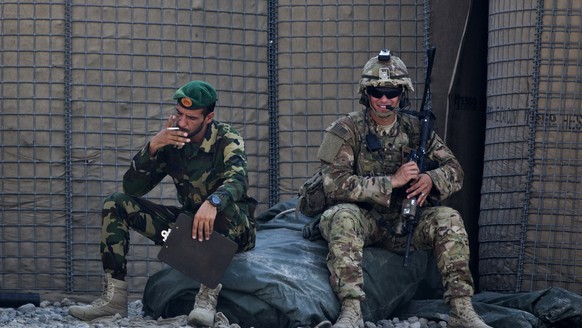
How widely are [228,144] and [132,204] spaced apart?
0.66 meters

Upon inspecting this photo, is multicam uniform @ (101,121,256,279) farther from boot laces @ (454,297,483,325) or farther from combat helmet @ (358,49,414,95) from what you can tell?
boot laces @ (454,297,483,325)

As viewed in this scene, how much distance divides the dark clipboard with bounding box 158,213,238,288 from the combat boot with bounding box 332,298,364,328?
26.9 inches

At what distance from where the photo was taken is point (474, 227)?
9328mm

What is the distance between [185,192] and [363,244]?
3.69 feet

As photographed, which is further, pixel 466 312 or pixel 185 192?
pixel 185 192

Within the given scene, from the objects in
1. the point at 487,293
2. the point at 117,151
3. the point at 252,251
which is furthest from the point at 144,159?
the point at 487,293

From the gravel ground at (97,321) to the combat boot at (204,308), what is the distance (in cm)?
6

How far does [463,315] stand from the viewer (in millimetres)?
7414

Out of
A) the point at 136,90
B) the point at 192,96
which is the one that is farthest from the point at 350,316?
the point at 136,90

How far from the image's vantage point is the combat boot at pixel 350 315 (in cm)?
720

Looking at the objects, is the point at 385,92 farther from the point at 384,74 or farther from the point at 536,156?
the point at 536,156

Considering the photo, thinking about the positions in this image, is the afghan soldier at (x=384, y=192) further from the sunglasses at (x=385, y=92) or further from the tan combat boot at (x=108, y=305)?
the tan combat boot at (x=108, y=305)

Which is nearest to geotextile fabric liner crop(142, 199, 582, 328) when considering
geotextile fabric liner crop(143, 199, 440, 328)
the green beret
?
geotextile fabric liner crop(143, 199, 440, 328)

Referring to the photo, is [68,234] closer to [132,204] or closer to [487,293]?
[132,204]
